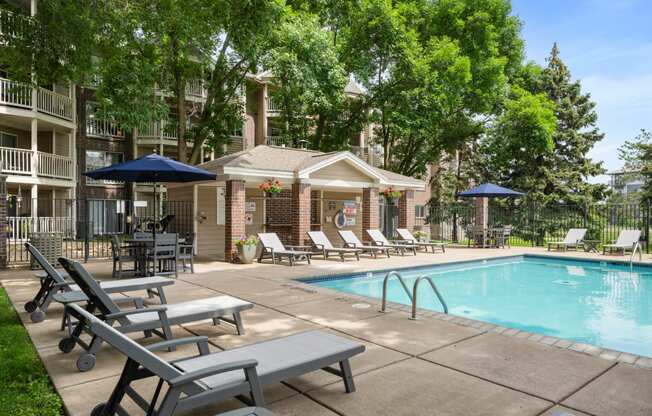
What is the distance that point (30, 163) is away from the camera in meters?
21.0

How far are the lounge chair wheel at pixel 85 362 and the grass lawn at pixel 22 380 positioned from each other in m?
0.27

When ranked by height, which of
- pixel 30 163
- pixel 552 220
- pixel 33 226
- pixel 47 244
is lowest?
pixel 47 244

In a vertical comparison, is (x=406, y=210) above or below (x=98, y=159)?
below

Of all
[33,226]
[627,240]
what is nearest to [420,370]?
[627,240]

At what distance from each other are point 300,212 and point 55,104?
52.8 ft

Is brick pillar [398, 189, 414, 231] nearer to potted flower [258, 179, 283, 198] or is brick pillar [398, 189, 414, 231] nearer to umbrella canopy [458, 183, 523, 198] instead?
umbrella canopy [458, 183, 523, 198]

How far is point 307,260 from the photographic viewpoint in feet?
46.5

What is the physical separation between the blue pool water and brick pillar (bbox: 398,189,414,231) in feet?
14.0

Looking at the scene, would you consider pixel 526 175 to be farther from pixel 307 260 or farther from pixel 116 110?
pixel 116 110

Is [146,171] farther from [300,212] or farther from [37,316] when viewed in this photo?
[300,212]

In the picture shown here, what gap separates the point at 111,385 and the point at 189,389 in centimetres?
157

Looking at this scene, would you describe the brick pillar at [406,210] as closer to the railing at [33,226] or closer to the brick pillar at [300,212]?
the brick pillar at [300,212]

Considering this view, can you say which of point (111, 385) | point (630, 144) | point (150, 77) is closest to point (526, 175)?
point (630, 144)

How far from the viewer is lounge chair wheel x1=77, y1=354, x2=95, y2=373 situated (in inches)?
168
